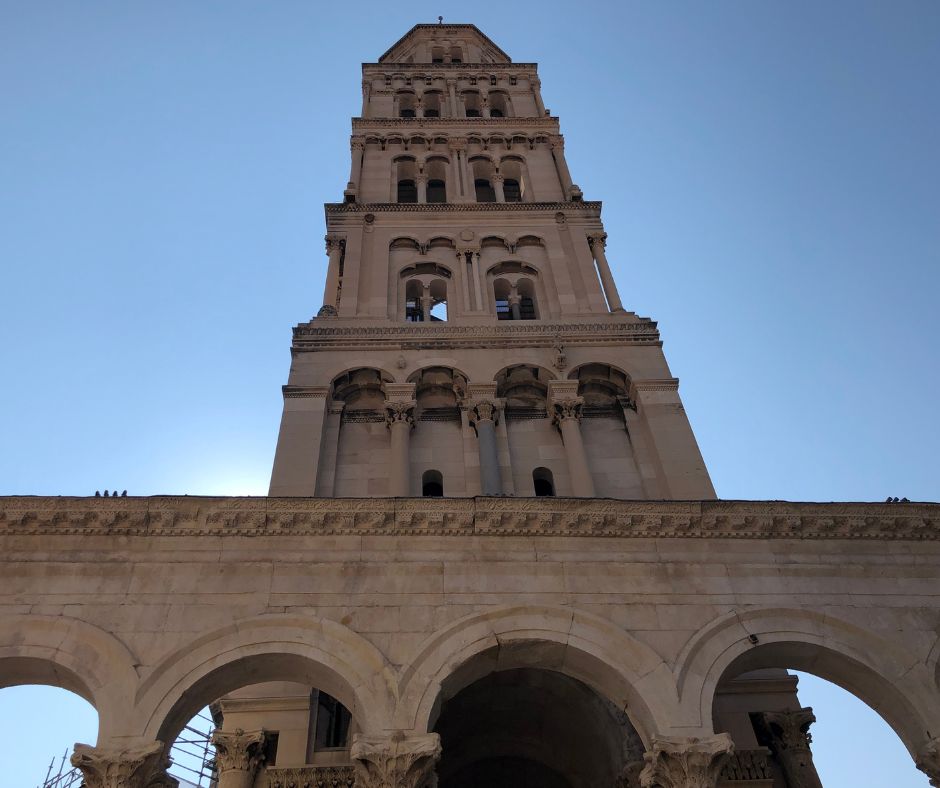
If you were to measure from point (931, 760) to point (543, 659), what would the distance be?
5.46 metres

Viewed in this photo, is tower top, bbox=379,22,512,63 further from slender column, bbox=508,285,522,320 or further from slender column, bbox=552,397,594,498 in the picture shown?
slender column, bbox=552,397,594,498

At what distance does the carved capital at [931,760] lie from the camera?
462 inches

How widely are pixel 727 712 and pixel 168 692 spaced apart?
968 cm

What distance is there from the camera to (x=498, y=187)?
2969 centimetres

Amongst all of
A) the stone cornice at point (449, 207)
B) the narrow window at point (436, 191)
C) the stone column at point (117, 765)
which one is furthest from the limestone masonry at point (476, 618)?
the narrow window at point (436, 191)

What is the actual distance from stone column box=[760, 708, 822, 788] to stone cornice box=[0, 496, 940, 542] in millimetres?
3652

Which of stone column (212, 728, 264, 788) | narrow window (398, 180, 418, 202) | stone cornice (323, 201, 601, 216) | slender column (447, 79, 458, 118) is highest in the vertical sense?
slender column (447, 79, 458, 118)

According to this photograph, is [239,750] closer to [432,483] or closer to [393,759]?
[393,759]

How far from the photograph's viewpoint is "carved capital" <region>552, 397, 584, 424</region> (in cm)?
2016

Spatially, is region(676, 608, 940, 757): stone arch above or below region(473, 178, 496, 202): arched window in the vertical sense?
below

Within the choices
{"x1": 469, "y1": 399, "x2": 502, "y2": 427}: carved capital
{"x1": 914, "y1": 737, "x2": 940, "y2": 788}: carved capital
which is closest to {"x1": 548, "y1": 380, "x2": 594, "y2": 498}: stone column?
{"x1": 469, "y1": 399, "x2": 502, "y2": 427}: carved capital

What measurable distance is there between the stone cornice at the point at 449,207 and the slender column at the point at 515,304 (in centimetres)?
367

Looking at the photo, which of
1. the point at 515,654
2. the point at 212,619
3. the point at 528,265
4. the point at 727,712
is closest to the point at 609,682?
the point at 515,654

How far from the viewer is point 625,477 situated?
1939cm
